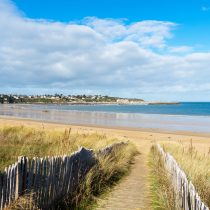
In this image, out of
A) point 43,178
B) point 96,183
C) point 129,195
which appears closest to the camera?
point 43,178

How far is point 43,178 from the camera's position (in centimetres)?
586

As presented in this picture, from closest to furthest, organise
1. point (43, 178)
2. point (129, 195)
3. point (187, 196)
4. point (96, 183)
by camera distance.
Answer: point (187, 196) → point (43, 178) → point (129, 195) → point (96, 183)

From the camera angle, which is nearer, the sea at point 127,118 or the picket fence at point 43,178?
the picket fence at point 43,178

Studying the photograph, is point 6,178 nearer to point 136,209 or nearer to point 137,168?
point 136,209

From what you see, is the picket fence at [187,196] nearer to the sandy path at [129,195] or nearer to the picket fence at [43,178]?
the sandy path at [129,195]

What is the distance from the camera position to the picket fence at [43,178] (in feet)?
16.3

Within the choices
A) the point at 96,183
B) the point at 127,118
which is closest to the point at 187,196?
the point at 96,183

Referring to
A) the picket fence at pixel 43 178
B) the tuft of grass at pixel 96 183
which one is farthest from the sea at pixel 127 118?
the picket fence at pixel 43 178

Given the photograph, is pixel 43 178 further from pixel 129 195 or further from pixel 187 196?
pixel 129 195

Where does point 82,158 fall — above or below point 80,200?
above

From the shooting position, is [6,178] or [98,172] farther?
[98,172]

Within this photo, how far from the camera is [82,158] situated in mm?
7906

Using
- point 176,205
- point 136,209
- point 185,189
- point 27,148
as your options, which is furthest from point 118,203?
point 27,148

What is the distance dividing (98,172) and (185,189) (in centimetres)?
392
